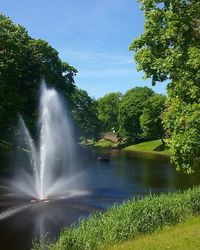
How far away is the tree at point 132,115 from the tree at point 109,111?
1139 inches

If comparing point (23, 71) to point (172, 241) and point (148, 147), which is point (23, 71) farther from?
point (172, 241)

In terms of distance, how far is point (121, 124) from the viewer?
13612 cm

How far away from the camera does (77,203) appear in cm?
3791

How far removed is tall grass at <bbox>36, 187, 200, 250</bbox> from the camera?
778 inches

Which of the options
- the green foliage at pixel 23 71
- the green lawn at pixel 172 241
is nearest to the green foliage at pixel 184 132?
the green lawn at pixel 172 241

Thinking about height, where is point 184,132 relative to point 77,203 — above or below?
above

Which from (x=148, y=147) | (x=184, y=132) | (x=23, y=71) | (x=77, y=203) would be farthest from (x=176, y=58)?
(x=148, y=147)

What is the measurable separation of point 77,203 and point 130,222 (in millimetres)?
16306

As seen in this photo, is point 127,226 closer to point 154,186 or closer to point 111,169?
point 154,186

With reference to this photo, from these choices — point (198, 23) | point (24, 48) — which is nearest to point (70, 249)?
point (198, 23)

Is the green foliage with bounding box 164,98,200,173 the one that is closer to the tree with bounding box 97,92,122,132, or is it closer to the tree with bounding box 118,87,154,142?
the tree with bounding box 118,87,154,142

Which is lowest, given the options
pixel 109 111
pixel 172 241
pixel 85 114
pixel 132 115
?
pixel 172 241

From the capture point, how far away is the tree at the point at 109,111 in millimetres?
167250

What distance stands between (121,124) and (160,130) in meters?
26.5
